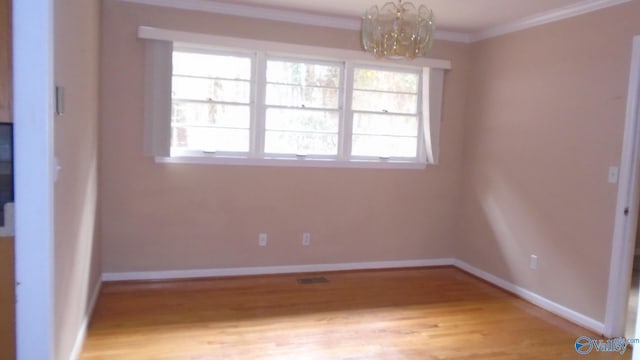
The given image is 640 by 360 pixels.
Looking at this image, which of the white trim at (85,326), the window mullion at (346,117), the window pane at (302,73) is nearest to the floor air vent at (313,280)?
the window mullion at (346,117)

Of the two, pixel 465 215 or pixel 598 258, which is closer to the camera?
pixel 598 258

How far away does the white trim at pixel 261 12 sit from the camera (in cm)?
385

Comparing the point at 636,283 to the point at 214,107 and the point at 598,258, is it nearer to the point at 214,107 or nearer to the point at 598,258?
the point at 598,258

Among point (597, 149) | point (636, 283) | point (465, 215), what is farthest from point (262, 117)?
point (636, 283)

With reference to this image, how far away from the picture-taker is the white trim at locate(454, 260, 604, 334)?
3.40 m

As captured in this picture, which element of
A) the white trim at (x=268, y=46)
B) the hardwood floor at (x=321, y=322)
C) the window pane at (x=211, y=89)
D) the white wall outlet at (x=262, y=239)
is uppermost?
the white trim at (x=268, y=46)

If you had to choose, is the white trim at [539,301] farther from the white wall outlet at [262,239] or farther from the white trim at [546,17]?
the white trim at [546,17]

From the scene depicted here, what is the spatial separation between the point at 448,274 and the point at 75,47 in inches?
146

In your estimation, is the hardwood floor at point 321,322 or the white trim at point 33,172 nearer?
the white trim at point 33,172

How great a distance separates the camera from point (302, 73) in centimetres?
430

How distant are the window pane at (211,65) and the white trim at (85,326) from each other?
1843 mm

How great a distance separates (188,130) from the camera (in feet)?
13.2

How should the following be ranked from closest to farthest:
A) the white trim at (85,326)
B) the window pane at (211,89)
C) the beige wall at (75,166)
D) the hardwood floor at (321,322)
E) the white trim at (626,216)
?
the beige wall at (75,166) → the white trim at (85,326) → the hardwood floor at (321,322) → the white trim at (626,216) → the window pane at (211,89)

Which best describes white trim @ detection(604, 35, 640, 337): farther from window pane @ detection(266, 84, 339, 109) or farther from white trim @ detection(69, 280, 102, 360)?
white trim @ detection(69, 280, 102, 360)
